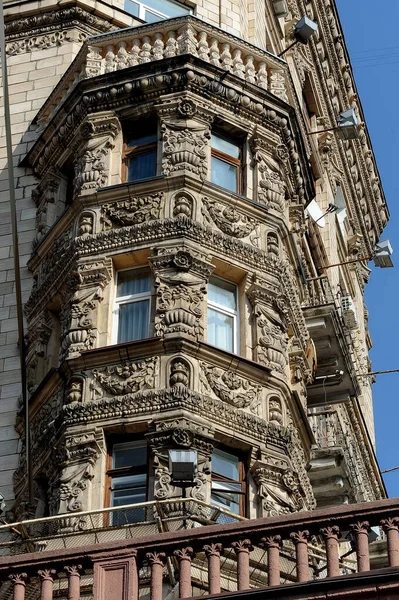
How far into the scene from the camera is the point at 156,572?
741 inches

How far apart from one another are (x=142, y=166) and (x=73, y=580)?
411 inches

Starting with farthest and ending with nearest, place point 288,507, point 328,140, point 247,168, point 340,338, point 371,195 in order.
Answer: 1. point 371,195
2. point 328,140
3. point 340,338
4. point 247,168
5. point 288,507

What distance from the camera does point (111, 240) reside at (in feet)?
88.0

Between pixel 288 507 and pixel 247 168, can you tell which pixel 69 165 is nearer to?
pixel 247 168

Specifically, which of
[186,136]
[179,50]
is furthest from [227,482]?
[179,50]

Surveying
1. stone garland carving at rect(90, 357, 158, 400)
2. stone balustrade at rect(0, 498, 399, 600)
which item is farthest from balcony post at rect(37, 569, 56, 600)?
stone garland carving at rect(90, 357, 158, 400)

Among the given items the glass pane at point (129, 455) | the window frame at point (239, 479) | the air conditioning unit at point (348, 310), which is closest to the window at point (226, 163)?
the window frame at point (239, 479)

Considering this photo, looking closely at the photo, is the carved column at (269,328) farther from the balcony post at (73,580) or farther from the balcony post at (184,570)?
the balcony post at (73,580)

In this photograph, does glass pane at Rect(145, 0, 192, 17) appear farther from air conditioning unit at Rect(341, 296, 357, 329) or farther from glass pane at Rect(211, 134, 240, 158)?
air conditioning unit at Rect(341, 296, 357, 329)

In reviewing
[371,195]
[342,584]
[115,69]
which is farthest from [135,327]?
[371,195]

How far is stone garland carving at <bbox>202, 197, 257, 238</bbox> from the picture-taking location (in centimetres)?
2709

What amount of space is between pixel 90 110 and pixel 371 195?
76.7 feet

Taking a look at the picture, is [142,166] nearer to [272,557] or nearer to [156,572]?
[156,572]

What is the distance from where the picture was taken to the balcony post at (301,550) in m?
18.6
